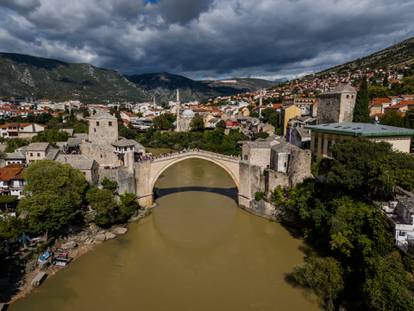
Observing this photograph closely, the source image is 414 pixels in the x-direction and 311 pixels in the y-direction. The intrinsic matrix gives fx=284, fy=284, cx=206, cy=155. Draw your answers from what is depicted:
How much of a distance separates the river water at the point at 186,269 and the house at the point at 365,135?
7.67 meters

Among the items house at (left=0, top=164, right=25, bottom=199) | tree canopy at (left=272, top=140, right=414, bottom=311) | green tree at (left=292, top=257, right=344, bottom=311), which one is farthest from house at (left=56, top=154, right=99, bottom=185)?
green tree at (left=292, top=257, right=344, bottom=311)

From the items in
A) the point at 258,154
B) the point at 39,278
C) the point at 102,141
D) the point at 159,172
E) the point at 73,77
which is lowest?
the point at 39,278

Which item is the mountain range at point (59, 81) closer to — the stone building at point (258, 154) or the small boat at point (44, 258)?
the stone building at point (258, 154)

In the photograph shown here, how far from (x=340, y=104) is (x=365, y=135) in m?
6.61

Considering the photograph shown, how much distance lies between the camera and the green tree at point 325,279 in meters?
11.0

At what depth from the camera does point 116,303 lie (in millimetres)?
11688

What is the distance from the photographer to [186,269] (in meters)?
14.4

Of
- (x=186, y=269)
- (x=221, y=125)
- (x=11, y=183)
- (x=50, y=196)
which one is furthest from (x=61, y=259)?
(x=221, y=125)

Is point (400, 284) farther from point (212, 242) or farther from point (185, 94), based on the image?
point (185, 94)

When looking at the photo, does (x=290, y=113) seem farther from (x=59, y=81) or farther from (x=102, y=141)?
(x=59, y=81)

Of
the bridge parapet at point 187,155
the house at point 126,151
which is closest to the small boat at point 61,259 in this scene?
the house at point 126,151

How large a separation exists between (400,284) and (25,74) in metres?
135

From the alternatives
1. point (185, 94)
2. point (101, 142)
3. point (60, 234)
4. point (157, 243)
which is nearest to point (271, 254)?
point (157, 243)

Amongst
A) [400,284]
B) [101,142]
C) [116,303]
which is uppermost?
[101,142]
